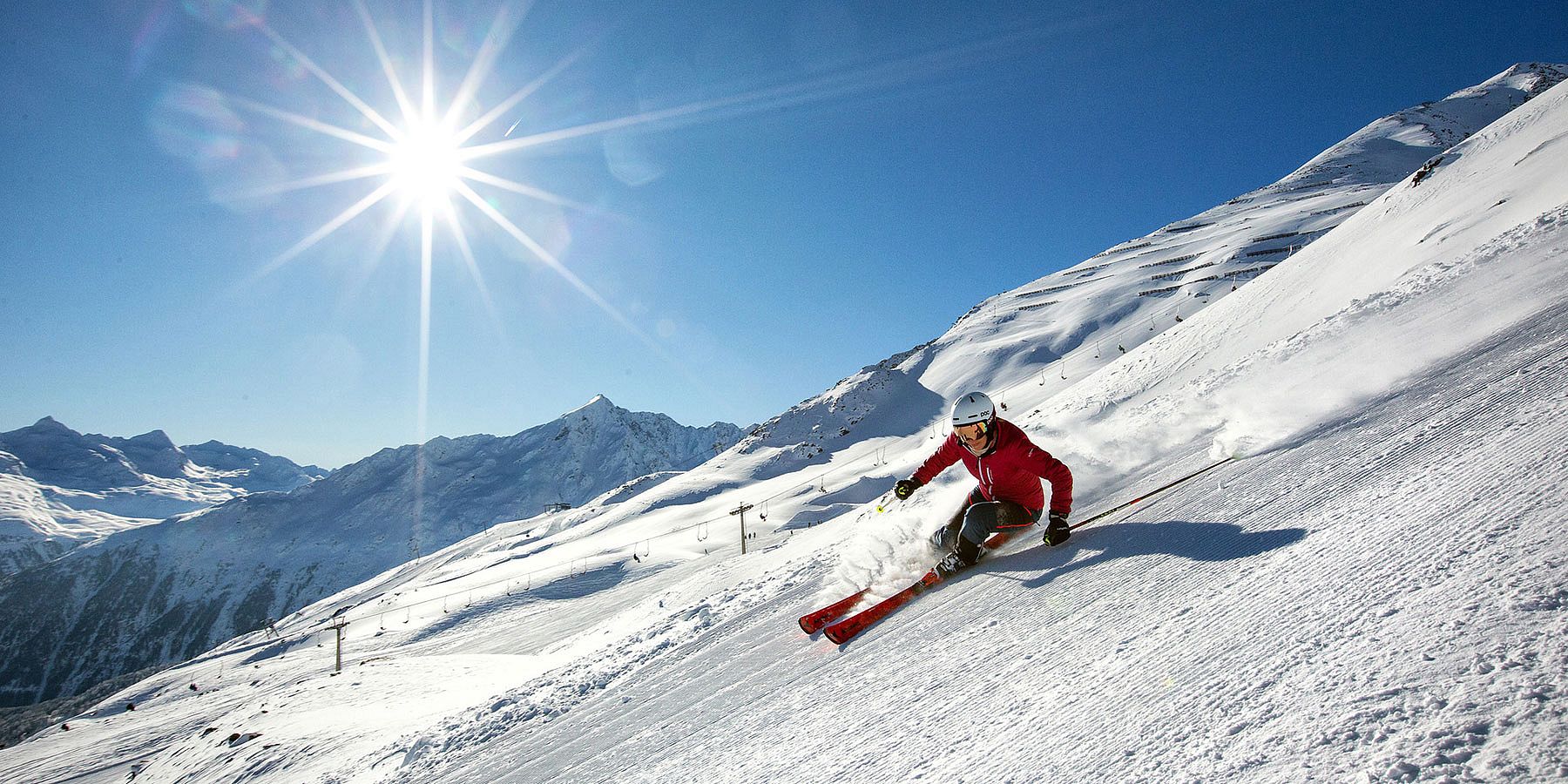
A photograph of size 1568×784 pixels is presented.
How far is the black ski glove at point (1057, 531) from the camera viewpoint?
4246mm

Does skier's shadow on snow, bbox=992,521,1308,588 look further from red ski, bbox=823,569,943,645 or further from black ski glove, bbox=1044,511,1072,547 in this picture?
red ski, bbox=823,569,943,645

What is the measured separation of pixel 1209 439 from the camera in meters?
5.64

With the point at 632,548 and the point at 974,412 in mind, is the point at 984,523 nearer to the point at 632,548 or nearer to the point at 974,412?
the point at 974,412

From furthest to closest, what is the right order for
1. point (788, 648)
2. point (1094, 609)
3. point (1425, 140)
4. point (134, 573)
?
1. point (134, 573)
2. point (1425, 140)
3. point (788, 648)
4. point (1094, 609)

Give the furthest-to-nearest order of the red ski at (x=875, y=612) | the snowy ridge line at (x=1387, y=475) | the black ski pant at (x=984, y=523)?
the black ski pant at (x=984, y=523) < the red ski at (x=875, y=612) < the snowy ridge line at (x=1387, y=475)

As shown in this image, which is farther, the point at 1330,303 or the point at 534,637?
the point at 534,637

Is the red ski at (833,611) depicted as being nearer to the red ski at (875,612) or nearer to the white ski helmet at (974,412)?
the red ski at (875,612)

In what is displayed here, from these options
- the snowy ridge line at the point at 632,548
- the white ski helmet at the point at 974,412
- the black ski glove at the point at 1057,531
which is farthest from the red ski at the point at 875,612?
the snowy ridge line at the point at 632,548

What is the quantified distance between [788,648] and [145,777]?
1215cm

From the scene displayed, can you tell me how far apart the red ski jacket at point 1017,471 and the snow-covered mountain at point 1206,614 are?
40cm

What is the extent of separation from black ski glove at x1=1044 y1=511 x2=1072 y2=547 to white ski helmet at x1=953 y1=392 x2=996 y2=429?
2.59 ft

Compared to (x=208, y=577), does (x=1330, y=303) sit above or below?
below

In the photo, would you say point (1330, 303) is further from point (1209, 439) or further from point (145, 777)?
point (145, 777)

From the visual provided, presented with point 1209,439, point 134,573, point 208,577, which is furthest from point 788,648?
point 134,573
